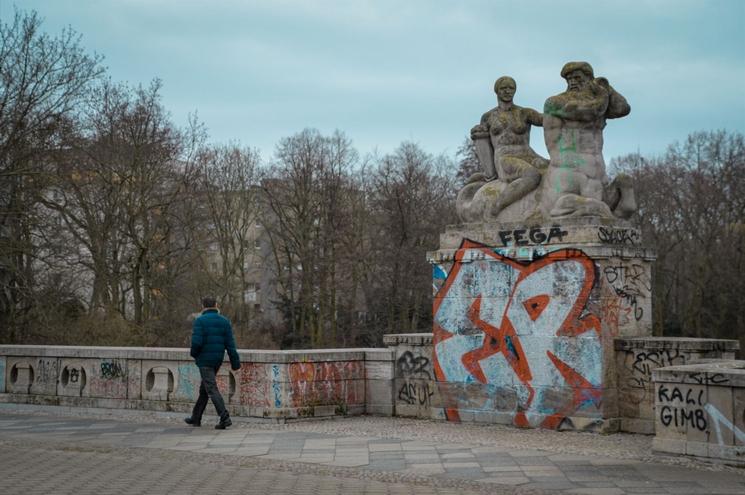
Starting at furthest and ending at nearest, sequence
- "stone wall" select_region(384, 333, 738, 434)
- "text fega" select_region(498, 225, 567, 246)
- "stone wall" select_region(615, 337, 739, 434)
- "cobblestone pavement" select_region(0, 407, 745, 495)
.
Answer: "text fega" select_region(498, 225, 567, 246) → "stone wall" select_region(384, 333, 738, 434) → "stone wall" select_region(615, 337, 739, 434) → "cobblestone pavement" select_region(0, 407, 745, 495)

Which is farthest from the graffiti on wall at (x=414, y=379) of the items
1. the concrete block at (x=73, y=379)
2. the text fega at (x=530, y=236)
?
the concrete block at (x=73, y=379)

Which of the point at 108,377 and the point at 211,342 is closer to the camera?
the point at 211,342

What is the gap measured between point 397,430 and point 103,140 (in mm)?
20889

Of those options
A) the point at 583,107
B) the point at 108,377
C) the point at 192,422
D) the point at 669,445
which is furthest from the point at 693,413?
the point at 108,377

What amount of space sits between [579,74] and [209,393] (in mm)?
6182

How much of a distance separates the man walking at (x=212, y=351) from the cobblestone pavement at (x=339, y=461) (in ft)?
1.40

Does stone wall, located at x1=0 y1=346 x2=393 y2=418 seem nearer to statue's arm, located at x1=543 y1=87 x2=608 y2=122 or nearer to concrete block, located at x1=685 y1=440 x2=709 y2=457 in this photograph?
statue's arm, located at x1=543 y1=87 x2=608 y2=122

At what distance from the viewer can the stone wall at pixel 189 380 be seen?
13.2m

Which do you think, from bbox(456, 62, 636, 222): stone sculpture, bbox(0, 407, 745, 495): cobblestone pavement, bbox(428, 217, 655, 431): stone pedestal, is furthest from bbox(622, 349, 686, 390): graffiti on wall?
bbox(456, 62, 636, 222): stone sculpture

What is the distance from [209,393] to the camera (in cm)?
1245

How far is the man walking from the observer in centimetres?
1245

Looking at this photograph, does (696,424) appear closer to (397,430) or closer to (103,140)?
(397,430)

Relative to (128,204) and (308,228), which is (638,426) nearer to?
(128,204)

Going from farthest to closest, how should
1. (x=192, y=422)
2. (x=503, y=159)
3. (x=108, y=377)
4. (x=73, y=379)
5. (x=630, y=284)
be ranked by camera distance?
1. (x=73, y=379)
2. (x=108, y=377)
3. (x=503, y=159)
4. (x=192, y=422)
5. (x=630, y=284)
